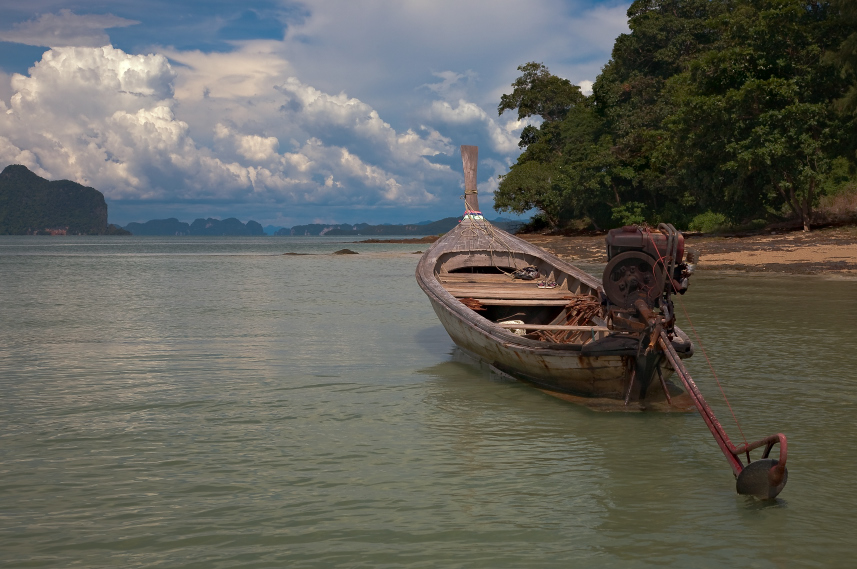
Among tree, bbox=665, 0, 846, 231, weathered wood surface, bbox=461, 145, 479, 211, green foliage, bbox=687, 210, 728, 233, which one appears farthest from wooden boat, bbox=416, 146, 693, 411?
green foliage, bbox=687, 210, 728, 233

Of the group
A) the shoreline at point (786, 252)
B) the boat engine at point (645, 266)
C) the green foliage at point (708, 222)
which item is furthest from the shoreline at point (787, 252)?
the boat engine at point (645, 266)

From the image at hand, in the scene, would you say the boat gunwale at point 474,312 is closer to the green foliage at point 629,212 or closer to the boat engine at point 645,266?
the boat engine at point 645,266

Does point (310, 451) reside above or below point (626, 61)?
below

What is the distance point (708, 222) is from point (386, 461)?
37.6 meters

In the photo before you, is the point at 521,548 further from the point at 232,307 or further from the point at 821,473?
the point at 232,307

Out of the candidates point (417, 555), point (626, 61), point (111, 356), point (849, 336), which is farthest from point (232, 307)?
point (626, 61)

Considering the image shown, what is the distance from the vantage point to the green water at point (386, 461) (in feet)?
15.7

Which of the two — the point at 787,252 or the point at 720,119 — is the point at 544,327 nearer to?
the point at 787,252

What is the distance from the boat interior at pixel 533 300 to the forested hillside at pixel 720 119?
62.5ft

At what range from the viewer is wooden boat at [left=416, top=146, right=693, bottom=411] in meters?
7.56

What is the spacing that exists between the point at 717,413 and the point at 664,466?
1962mm

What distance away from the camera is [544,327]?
8.60 meters

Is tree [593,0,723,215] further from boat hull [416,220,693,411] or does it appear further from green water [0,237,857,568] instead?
boat hull [416,220,693,411]

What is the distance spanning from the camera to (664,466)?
6.27m
